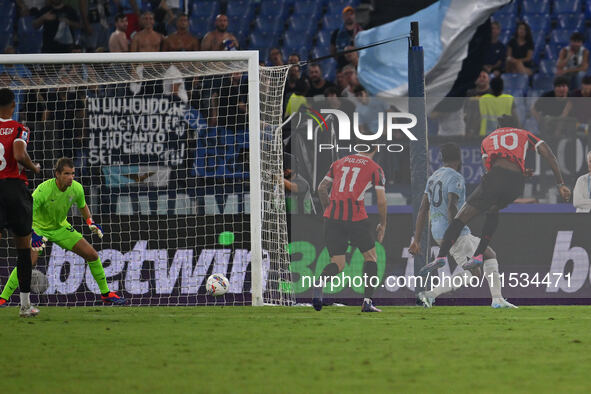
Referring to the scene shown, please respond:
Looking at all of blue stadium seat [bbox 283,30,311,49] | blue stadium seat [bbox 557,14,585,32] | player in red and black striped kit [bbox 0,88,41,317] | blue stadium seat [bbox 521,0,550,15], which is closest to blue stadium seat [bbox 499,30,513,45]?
blue stadium seat [bbox 521,0,550,15]

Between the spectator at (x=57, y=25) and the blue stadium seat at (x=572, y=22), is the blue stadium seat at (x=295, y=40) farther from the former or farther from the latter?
the blue stadium seat at (x=572, y=22)

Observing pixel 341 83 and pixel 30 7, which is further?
pixel 30 7

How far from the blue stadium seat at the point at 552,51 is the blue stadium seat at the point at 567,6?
0.86 metres

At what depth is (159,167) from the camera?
11516mm

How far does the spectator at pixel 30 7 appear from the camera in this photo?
53.4ft

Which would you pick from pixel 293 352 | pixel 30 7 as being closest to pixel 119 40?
pixel 30 7

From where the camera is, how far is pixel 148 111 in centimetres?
1159

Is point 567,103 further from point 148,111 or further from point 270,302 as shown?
point 148,111

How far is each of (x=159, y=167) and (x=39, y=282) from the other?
1964mm

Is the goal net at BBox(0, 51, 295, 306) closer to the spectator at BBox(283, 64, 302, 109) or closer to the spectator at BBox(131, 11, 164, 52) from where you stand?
the spectator at BBox(283, 64, 302, 109)

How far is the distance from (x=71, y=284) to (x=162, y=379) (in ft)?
20.8

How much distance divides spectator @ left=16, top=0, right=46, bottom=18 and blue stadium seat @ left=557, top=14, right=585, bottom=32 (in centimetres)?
929

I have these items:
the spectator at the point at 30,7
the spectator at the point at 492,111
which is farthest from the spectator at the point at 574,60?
the spectator at the point at 30,7

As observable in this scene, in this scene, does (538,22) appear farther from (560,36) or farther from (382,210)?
(382,210)
